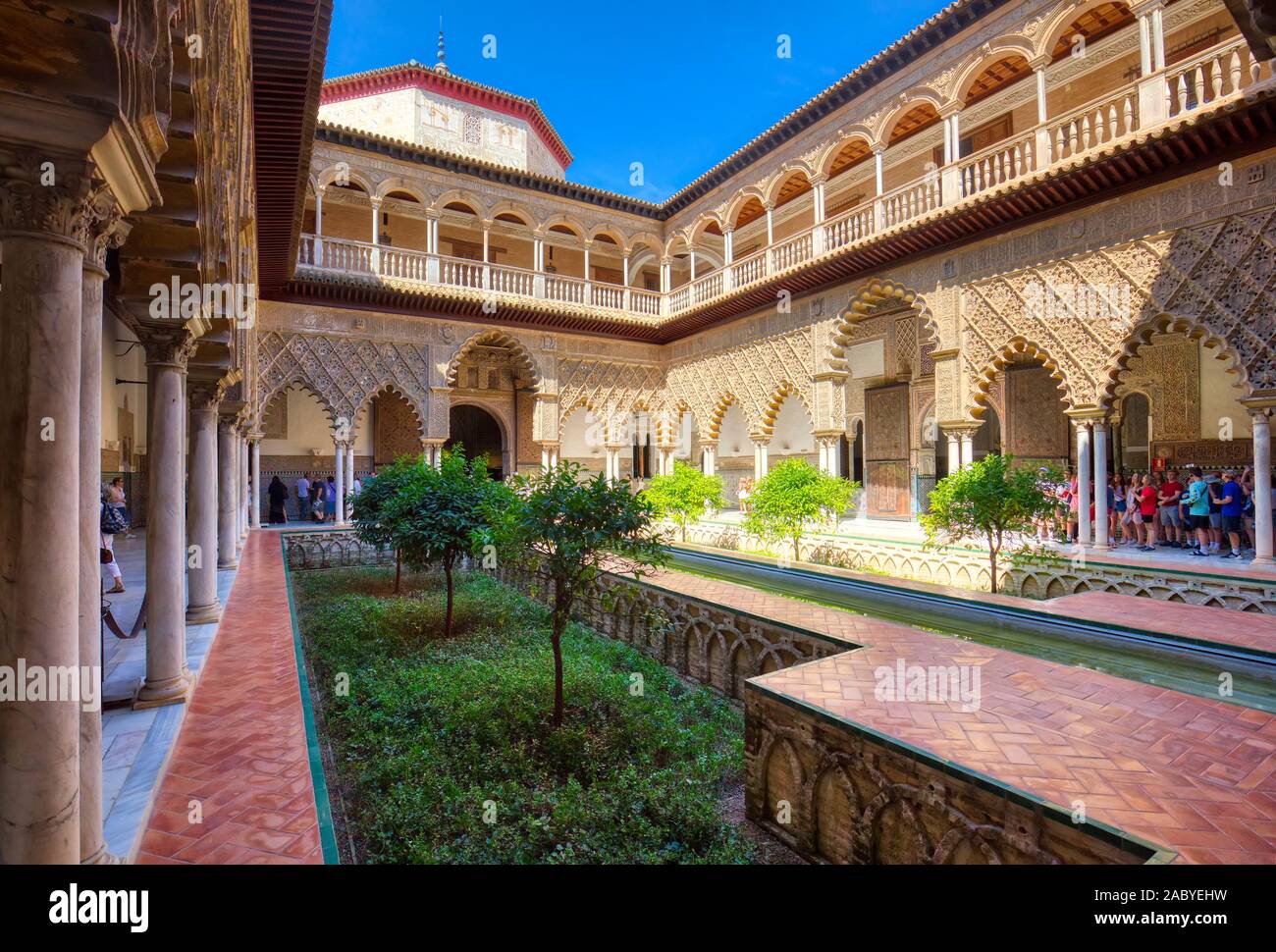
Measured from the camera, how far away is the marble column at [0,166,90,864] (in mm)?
1755

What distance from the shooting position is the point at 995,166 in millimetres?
9391

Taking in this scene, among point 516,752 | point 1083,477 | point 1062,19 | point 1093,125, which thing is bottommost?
point 516,752

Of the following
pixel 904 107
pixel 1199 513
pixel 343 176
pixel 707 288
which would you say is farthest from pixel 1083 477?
pixel 343 176

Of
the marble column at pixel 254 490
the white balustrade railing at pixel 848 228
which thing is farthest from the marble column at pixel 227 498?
the white balustrade railing at pixel 848 228

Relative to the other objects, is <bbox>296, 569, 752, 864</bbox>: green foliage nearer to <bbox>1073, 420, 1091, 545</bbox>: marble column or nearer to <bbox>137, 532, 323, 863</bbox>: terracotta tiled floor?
<bbox>137, 532, 323, 863</bbox>: terracotta tiled floor

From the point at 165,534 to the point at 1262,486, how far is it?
1026cm

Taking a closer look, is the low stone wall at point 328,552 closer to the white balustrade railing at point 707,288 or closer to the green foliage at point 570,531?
the green foliage at point 570,531

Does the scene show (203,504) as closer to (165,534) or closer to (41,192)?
(165,534)

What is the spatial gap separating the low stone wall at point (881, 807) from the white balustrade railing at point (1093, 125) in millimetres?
8833

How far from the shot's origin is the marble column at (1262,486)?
7219 millimetres

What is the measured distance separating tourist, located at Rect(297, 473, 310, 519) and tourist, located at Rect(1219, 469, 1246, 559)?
54.3 feet

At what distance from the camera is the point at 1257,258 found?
281 inches
